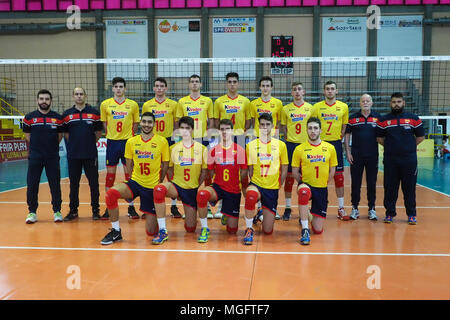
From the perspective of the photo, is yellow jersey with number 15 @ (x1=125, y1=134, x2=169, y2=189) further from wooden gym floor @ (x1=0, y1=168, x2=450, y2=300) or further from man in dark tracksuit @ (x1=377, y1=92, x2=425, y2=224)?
man in dark tracksuit @ (x1=377, y1=92, x2=425, y2=224)

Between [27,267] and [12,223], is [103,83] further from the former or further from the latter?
[27,267]

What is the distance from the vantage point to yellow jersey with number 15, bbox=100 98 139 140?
5699 millimetres

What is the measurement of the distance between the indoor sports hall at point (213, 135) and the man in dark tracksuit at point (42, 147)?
285 millimetres

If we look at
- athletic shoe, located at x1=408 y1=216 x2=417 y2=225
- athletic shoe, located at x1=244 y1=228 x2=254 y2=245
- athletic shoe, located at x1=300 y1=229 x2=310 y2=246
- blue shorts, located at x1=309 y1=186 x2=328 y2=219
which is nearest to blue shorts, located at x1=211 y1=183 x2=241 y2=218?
athletic shoe, located at x1=244 y1=228 x2=254 y2=245

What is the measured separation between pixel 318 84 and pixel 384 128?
13834mm

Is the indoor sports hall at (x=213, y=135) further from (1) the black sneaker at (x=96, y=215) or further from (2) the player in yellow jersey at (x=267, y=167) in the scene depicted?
(2) the player in yellow jersey at (x=267, y=167)

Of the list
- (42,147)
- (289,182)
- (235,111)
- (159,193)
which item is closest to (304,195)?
(289,182)

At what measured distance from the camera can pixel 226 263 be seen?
3.71 meters

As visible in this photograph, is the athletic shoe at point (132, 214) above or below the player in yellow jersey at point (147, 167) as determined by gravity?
below

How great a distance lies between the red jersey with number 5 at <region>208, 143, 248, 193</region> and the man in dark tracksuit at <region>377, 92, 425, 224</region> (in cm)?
236

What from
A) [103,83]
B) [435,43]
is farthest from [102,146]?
[435,43]

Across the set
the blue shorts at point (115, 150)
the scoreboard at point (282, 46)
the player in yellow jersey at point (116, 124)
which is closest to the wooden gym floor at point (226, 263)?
the player in yellow jersey at point (116, 124)

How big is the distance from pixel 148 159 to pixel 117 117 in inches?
55.9

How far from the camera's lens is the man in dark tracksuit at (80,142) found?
557 centimetres
